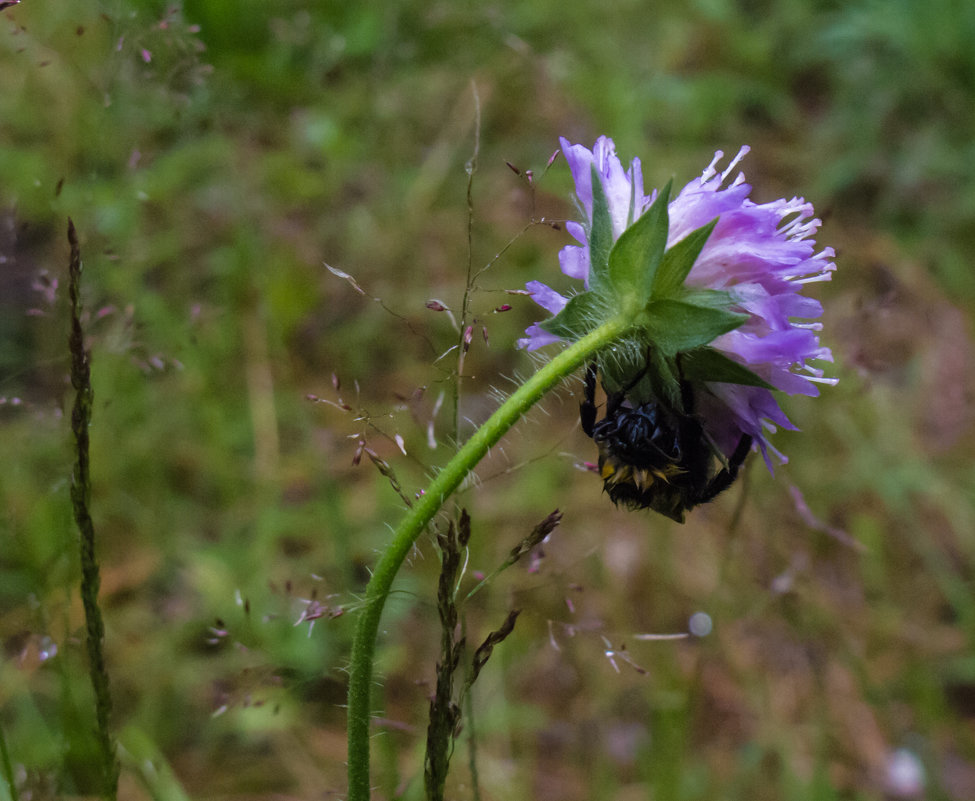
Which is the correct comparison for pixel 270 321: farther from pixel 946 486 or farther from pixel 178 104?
pixel 946 486

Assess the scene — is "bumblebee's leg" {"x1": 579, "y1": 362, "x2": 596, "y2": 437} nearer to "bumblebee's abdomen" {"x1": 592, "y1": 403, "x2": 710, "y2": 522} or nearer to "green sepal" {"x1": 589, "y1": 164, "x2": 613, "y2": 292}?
"bumblebee's abdomen" {"x1": 592, "y1": 403, "x2": 710, "y2": 522}

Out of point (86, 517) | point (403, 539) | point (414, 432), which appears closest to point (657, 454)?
point (403, 539)

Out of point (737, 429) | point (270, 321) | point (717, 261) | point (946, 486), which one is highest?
point (717, 261)

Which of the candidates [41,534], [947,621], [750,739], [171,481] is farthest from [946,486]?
[41,534]

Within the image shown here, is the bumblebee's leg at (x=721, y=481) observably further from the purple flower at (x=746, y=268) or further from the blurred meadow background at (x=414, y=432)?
the blurred meadow background at (x=414, y=432)

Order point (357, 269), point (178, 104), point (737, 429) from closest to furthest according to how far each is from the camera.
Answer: point (737, 429)
point (178, 104)
point (357, 269)

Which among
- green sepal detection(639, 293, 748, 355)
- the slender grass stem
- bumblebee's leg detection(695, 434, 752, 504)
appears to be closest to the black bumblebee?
bumblebee's leg detection(695, 434, 752, 504)
